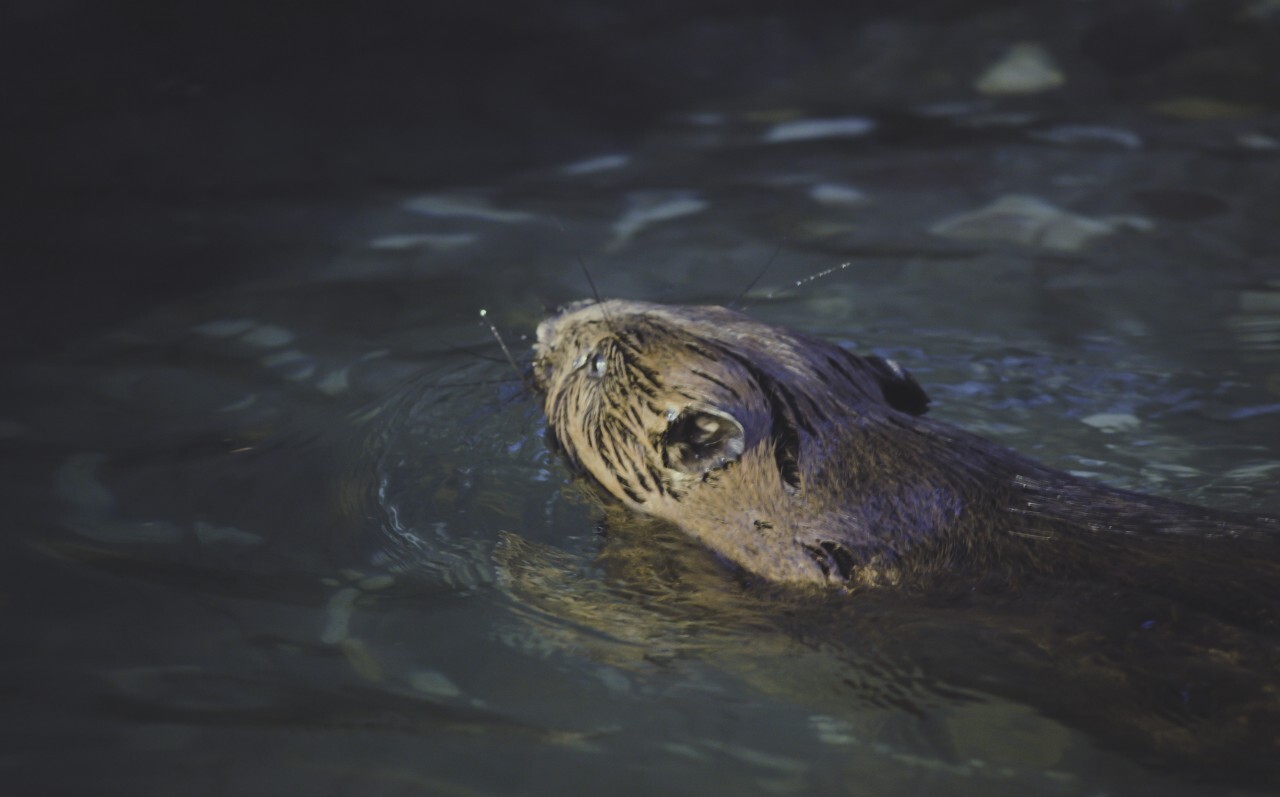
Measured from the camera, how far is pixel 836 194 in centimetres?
583

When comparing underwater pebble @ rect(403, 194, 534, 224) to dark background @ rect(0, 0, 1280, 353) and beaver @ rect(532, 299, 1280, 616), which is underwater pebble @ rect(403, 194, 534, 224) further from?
beaver @ rect(532, 299, 1280, 616)

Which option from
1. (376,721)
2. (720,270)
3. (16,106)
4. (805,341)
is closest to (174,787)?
(376,721)

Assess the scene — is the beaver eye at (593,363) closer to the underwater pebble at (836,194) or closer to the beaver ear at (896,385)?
the beaver ear at (896,385)

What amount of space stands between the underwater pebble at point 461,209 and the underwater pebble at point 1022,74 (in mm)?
2495

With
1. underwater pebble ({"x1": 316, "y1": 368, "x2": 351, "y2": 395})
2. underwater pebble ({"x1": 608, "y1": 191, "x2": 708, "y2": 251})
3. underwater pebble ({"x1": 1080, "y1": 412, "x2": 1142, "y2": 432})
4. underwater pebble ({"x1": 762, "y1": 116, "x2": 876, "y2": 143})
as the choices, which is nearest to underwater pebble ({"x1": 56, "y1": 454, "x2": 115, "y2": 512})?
underwater pebble ({"x1": 316, "y1": 368, "x2": 351, "y2": 395})

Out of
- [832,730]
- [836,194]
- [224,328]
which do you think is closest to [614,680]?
[832,730]

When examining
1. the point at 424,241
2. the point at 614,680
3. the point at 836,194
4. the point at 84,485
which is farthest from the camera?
the point at 836,194

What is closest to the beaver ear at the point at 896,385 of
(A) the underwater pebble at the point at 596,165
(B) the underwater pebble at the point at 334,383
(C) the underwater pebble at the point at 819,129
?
(B) the underwater pebble at the point at 334,383

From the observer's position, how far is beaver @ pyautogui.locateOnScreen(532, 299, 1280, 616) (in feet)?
8.69

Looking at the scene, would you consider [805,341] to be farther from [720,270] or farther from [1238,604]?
[720,270]

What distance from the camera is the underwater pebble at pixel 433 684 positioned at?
2.63 meters

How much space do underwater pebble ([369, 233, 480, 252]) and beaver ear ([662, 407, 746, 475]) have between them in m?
2.53

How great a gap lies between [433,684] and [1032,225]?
12.8 feet

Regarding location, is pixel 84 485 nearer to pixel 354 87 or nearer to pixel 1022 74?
pixel 354 87
